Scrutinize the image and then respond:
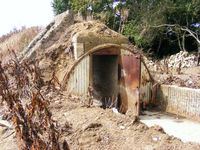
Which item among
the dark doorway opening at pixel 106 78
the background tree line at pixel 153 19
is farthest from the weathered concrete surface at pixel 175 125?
the background tree line at pixel 153 19

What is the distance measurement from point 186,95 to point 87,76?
3386 mm

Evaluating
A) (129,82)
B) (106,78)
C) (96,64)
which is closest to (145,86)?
(129,82)

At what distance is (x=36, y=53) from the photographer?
7695mm

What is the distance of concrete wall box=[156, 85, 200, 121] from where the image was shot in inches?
226

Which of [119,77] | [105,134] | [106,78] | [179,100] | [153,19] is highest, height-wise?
[153,19]

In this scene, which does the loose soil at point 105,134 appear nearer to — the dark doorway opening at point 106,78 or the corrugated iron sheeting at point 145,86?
the dark doorway opening at point 106,78

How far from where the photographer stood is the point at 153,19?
1365 cm

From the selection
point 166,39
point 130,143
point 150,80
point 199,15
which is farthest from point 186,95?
point 166,39

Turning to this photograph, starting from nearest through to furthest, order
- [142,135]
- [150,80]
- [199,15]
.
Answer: [142,135] < [150,80] < [199,15]

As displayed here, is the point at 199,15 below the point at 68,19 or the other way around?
the other way around

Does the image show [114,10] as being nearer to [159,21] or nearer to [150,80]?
[159,21]

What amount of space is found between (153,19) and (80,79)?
1015cm

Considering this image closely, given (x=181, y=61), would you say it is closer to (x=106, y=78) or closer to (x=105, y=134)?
(x=106, y=78)

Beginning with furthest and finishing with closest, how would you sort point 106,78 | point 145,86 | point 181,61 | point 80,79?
point 181,61 → point 106,78 → point 145,86 → point 80,79
